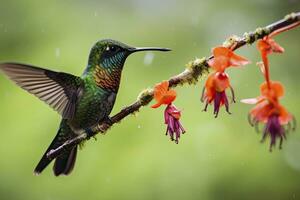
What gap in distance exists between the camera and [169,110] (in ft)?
Result: 8.83

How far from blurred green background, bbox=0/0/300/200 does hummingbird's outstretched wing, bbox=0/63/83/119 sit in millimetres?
1686

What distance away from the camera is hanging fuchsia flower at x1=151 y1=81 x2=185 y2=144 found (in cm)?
255

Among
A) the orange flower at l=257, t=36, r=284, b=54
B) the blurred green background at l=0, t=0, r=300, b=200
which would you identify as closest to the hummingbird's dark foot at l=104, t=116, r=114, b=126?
the orange flower at l=257, t=36, r=284, b=54

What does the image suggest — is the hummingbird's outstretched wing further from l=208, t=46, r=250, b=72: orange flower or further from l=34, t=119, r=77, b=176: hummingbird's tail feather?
l=208, t=46, r=250, b=72: orange flower

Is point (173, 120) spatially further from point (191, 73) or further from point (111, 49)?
point (111, 49)

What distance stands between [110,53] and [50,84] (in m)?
0.38

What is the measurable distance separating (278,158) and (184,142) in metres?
0.84

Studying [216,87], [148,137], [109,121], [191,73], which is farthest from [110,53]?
[148,137]

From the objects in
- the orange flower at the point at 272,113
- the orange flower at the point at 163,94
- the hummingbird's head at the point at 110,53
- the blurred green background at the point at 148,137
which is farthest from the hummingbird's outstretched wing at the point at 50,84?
the blurred green background at the point at 148,137

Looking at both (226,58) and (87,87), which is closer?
(226,58)

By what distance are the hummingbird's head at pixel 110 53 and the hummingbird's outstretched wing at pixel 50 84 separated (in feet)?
0.54

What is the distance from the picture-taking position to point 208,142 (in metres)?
5.16

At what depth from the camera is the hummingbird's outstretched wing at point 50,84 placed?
2918 mm

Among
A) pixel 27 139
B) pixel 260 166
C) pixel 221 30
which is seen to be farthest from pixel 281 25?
pixel 221 30
